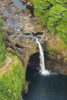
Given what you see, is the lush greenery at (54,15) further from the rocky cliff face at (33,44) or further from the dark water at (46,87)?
the dark water at (46,87)

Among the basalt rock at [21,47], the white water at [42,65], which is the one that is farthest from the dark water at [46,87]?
the basalt rock at [21,47]

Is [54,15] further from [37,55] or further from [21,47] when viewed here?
[21,47]

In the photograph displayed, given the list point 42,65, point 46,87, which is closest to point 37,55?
point 42,65

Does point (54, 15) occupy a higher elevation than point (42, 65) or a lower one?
higher

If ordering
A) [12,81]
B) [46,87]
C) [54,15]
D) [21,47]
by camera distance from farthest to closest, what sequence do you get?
1. [54,15]
2. [21,47]
3. [46,87]
4. [12,81]

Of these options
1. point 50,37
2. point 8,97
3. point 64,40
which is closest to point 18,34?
point 50,37

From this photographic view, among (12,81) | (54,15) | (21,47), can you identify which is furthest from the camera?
(54,15)
